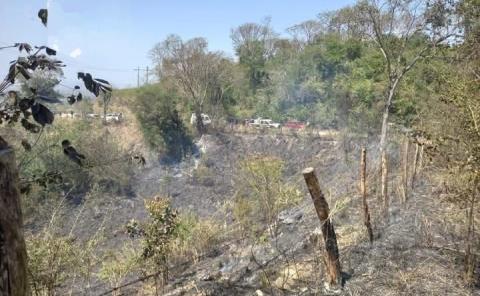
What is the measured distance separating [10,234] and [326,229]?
9.36 feet

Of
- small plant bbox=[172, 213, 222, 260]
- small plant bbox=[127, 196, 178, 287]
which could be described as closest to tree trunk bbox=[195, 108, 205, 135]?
small plant bbox=[172, 213, 222, 260]

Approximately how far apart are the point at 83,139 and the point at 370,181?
45.5ft

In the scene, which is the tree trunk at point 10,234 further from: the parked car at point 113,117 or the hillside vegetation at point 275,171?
the parked car at point 113,117

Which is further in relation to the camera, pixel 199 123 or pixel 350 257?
pixel 199 123

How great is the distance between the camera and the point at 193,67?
23.7m

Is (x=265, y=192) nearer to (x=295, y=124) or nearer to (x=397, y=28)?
(x=397, y=28)

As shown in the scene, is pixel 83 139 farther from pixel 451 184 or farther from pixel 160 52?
pixel 451 184

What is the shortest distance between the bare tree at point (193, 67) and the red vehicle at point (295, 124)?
4593 millimetres

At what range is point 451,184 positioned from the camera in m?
4.30

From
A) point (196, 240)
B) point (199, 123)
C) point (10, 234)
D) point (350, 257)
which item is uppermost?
point (10, 234)

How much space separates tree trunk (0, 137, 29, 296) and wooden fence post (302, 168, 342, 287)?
2619mm

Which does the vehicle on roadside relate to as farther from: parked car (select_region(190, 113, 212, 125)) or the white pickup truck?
the white pickup truck

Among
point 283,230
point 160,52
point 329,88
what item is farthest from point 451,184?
point 160,52

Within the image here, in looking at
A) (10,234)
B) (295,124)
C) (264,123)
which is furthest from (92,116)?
(10,234)
